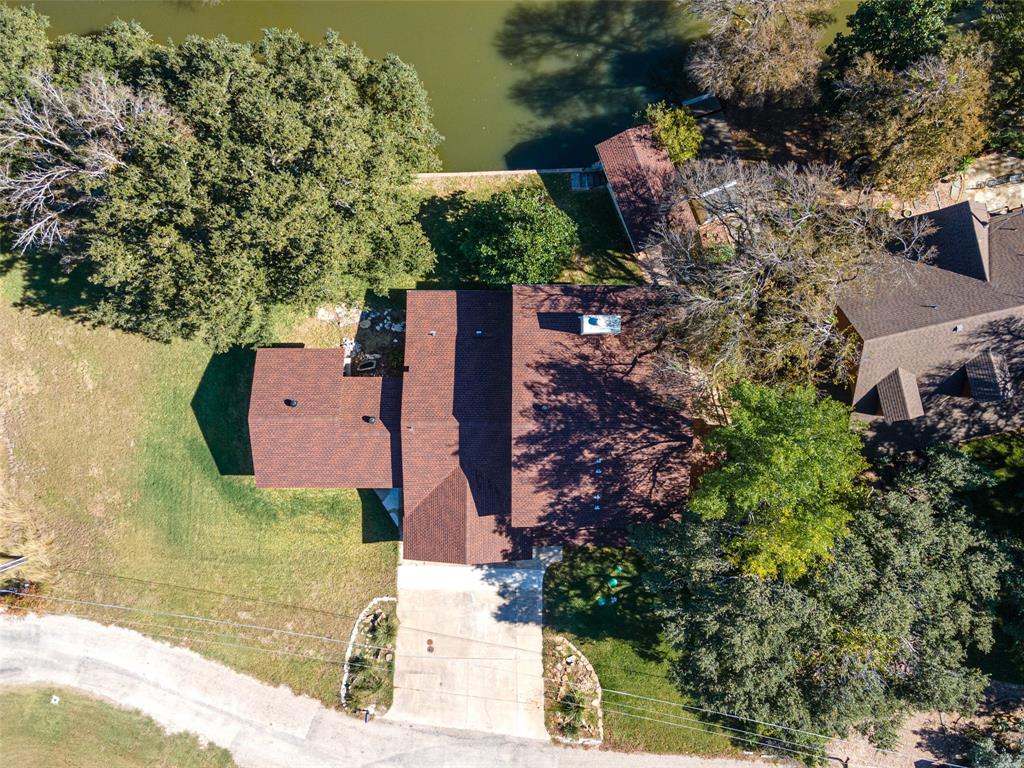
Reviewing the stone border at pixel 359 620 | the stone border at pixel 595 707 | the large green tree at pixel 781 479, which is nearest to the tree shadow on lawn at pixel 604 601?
the stone border at pixel 595 707

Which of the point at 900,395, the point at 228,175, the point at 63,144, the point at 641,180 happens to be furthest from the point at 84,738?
the point at 900,395

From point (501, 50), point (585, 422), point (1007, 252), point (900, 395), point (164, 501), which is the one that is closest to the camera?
point (1007, 252)

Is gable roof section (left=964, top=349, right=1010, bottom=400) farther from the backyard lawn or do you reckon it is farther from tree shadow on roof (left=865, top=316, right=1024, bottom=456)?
the backyard lawn

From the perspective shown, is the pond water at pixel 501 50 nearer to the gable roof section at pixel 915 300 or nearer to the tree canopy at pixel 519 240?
the tree canopy at pixel 519 240

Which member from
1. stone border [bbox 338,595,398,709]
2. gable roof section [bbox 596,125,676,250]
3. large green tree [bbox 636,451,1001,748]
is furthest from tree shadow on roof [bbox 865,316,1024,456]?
stone border [bbox 338,595,398,709]

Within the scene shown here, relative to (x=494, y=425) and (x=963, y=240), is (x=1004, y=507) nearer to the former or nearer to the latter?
(x=963, y=240)
